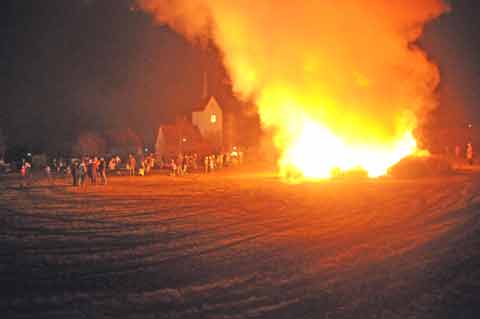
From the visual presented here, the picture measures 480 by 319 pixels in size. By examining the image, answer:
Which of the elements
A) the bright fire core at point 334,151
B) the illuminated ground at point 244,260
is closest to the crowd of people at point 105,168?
the bright fire core at point 334,151

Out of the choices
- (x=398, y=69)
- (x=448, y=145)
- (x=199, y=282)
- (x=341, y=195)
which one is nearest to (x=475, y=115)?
(x=448, y=145)

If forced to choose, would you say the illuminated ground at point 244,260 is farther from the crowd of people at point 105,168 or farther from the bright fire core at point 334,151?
the bright fire core at point 334,151

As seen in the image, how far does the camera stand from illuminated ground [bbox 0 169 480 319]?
18.0 feet

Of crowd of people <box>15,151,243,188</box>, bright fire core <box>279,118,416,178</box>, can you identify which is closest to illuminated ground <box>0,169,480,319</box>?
crowd of people <box>15,151,243,188</box>

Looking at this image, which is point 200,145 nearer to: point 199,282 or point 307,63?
point 307,63

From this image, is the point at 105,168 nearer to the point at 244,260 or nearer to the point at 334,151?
the point at 334,151

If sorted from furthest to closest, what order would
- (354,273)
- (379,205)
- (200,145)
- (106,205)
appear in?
(200,145) → (106,205) → (379,205) → (354,273)

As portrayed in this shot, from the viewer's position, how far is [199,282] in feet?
21.2

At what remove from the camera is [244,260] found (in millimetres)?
7680

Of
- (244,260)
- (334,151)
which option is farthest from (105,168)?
(244,260)

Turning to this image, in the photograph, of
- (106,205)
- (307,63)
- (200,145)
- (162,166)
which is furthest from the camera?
(200,145)

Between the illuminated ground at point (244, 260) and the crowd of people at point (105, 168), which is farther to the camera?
the crowd of people at point (105, 168)

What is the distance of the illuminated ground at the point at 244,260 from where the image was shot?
5.47 meters

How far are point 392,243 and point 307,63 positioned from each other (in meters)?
21.0
